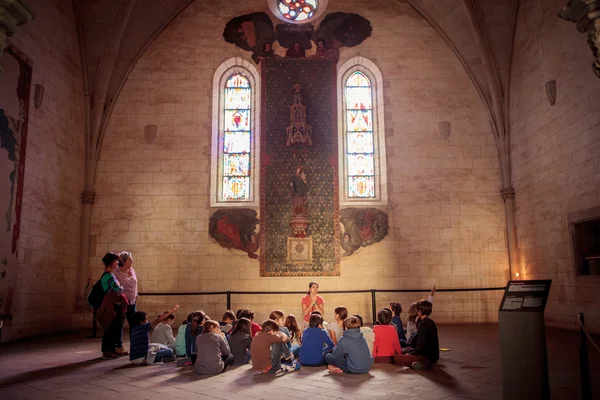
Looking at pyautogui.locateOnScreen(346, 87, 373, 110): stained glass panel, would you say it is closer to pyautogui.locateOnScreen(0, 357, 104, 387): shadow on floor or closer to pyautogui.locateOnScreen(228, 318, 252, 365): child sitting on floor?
pyautogui.locateOnScreen(228, 318, 252, 365): child sitting on floor

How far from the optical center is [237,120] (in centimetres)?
1199

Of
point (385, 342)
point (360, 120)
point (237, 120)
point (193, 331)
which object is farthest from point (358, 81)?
point (193, 331)

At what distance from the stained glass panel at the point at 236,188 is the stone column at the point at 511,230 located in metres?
5.82

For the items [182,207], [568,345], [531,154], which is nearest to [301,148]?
[182,207]

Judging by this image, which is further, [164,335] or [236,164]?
[236,164]

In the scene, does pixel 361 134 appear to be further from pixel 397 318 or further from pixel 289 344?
pixel 289 344

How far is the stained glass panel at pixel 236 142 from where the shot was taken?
11.8 meters

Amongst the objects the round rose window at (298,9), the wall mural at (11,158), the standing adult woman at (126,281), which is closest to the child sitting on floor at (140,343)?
the standing adult woman at (126,281)

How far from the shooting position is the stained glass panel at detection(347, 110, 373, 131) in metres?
12.0

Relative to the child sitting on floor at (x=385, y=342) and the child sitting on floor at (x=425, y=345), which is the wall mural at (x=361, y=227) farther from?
the child sitting on floor at (x=425, y=345)

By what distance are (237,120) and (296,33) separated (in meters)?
2.54

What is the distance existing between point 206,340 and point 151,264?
6.15 meters

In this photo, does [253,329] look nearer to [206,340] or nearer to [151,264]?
[206,340]

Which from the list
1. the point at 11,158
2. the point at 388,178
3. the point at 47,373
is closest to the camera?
the point at 47,373
